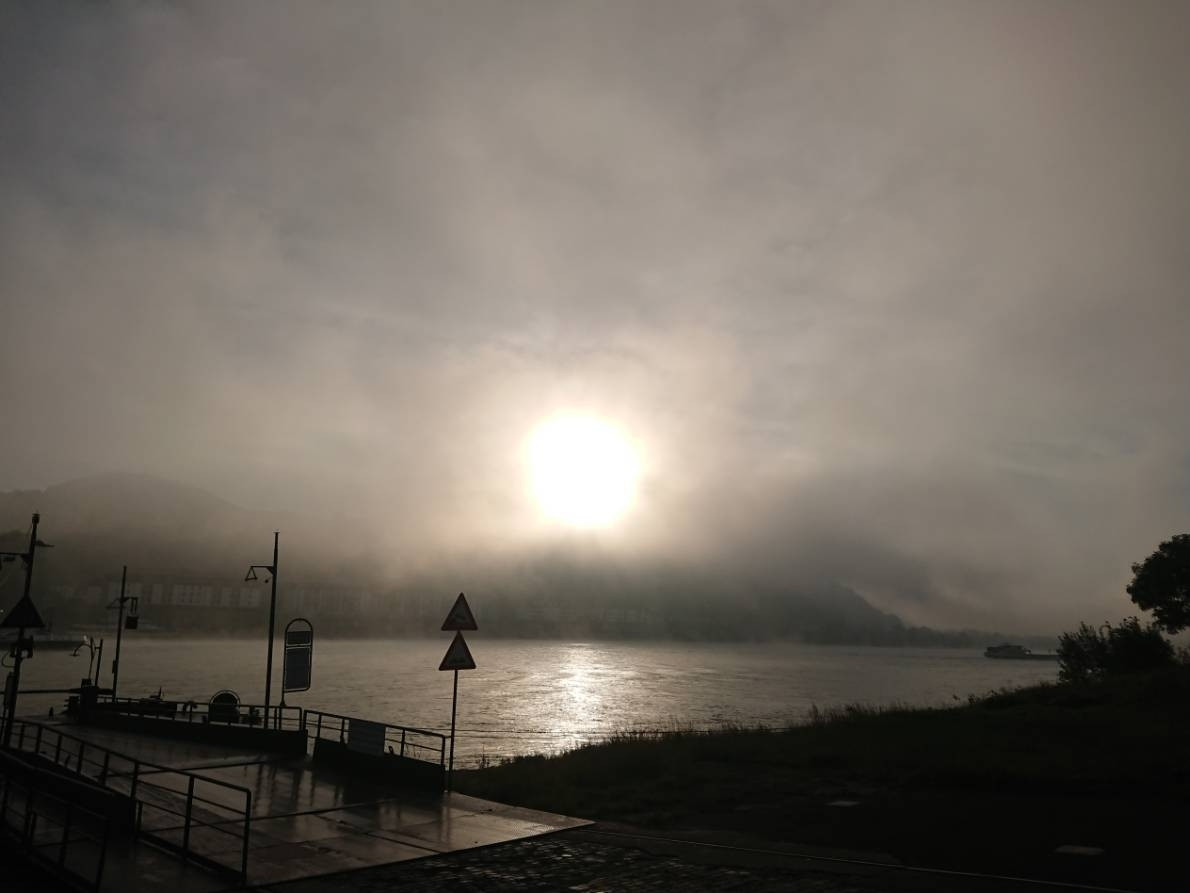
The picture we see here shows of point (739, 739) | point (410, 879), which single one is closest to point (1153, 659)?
point (739, 739)

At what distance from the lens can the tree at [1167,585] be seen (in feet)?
194

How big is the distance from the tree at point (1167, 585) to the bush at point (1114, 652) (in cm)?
1024

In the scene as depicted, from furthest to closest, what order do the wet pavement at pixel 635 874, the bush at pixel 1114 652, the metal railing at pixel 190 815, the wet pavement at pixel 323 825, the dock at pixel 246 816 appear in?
the bush at pixel 1114 652 < the metal railing at pixel 190 815 < the wet pavement at pixel 323 825 < the dock at pixel 246 816 < the wet pavement at pixel 635 874

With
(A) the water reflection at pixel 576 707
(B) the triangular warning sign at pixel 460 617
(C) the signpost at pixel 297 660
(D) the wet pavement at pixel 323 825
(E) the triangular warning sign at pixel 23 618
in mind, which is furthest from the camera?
(A) the water reflection at pixel 576 707

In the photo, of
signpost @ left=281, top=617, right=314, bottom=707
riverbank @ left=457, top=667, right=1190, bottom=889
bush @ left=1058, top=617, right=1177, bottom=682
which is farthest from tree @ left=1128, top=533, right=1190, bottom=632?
signpost @ left=281, top=617, right=314, bottom=707

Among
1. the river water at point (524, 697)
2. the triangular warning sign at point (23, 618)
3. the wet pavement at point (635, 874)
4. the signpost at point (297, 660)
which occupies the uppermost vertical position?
the triangular warning sign at point (23, 618)

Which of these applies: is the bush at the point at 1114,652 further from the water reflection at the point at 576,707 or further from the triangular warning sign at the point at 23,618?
the triangular warning sign at the point at 23,618

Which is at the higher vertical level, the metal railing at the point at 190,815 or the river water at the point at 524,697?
the metal railing at the point at 190,815

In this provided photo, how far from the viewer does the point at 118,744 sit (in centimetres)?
2217

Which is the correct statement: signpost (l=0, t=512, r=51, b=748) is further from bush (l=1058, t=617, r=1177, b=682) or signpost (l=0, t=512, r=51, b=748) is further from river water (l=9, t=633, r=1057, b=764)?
bush (l=1058, t=617, r=1177, b=682)

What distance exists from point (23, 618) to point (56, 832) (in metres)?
11.2

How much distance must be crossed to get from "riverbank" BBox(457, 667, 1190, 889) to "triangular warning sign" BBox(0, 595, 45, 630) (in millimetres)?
11438

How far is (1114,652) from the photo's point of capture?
50.0m

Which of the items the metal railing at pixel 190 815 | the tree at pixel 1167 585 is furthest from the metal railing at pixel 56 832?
the tree at pixel 1167 585
